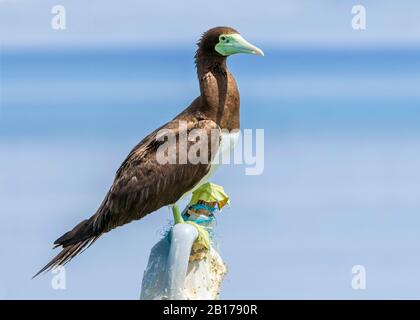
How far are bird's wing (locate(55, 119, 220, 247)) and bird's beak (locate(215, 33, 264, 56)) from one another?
1.02 metres

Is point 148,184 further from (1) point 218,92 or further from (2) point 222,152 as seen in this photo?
(1) point 218,92

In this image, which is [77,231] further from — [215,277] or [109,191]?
[215,277]

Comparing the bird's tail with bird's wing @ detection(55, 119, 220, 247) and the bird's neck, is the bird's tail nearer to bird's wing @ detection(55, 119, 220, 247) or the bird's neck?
bird's wing @ detection(55, 119, 220, 247)

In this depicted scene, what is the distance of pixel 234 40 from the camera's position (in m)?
16.1

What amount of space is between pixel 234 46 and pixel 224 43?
0.16 m

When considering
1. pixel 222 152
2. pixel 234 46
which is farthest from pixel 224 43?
pixel 222 152

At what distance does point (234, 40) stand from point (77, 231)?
11.0 ft

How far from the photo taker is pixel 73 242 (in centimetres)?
1563

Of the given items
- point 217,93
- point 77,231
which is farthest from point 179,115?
point 77,231

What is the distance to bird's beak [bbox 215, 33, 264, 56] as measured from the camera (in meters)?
15.9

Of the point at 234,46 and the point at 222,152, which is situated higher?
the point at 234,46

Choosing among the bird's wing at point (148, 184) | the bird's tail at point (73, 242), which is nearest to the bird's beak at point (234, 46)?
the bird's wing at point (148, 184)

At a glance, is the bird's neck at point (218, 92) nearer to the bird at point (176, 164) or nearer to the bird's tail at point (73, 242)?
the bird at point (176, 164)
